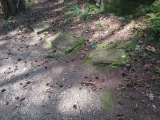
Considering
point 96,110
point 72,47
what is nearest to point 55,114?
point 96,110

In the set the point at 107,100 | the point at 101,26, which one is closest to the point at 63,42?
the point at 101,26

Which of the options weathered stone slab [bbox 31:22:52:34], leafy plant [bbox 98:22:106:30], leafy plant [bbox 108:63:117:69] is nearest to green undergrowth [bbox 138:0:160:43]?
leafy plant [bbox 98:22:106:30]

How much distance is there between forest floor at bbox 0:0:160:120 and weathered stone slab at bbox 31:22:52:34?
22.9 inches

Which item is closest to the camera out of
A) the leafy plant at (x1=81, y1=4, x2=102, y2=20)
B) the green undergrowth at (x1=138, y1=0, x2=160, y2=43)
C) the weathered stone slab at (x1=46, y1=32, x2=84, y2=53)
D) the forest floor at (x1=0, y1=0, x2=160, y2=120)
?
the forest floor at (x1=0, y1=0, x2=160, y2=120)

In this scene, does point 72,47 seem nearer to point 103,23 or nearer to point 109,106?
point 103,23

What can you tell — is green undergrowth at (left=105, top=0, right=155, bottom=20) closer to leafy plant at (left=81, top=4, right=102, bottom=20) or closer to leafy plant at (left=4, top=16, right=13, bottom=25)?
leafy plant at (left=81, top=4, right=102, bottom=20)

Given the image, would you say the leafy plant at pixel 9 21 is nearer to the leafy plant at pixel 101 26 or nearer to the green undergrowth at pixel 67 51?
the green undergrowth at pixel 67 51

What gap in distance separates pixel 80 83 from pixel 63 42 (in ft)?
5.71

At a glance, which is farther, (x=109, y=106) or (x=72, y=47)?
(x=72, y=47)

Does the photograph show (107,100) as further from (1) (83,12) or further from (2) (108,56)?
(1) (83,12)

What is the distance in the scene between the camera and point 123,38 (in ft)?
16.7

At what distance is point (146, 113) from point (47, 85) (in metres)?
2.11

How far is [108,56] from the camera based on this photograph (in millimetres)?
4465

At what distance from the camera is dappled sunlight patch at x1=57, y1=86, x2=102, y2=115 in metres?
3.48
